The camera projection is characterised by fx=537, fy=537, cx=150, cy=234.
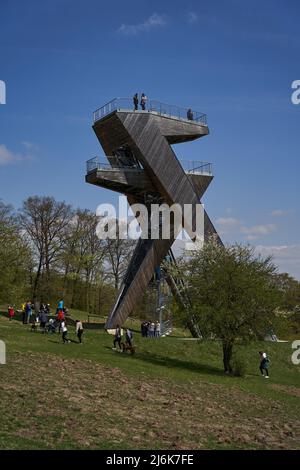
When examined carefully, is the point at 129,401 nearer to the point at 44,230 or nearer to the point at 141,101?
the point at 141,101

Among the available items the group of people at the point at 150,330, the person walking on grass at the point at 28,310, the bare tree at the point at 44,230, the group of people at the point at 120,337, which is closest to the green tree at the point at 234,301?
the group of people at the point at 120,337

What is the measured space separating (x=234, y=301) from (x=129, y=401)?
13.2 metres

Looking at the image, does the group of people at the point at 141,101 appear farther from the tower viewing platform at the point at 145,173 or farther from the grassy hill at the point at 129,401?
the grassy hill at the point at 129,401

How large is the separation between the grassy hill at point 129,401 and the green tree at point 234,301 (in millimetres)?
2410

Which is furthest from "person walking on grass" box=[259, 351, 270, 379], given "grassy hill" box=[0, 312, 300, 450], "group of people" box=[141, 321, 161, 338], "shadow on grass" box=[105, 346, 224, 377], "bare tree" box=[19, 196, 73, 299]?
"bare tree" box=[19, 196, 73, 299]

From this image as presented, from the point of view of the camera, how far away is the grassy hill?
44.5ft

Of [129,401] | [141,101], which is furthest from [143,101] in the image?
[129,401]

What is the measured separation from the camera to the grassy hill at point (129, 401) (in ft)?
44.5

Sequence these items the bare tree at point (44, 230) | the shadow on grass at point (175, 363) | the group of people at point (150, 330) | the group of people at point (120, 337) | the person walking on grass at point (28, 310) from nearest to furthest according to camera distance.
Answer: the shadow on grass at point (175, 363), the group of people at point (120, 337), the person walking on grass at point (28, 310), the group of people at point (150, 330), the bare tree at point (44, 230)

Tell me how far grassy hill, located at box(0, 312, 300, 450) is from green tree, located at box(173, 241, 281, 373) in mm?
2410

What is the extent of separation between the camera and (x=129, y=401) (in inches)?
728

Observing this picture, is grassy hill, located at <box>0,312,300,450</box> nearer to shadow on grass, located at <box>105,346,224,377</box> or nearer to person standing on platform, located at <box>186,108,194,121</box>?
shadow on grass, located at <box>105,346,224,377</box>
